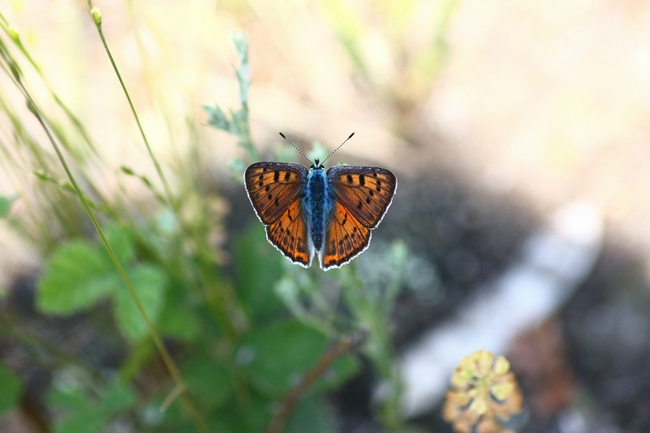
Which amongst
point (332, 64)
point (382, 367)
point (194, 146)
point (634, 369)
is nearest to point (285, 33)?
point (332, 64)

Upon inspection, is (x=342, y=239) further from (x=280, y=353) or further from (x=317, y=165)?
(x=280, y=353)

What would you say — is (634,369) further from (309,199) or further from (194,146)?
(194,146)

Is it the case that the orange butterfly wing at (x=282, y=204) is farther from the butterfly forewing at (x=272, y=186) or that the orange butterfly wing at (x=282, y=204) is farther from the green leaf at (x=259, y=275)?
the green leaf at (x=259, y=275)

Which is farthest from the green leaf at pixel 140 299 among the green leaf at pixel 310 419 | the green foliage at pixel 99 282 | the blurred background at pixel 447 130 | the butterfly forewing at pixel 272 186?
the blurred background at pixel 447 130

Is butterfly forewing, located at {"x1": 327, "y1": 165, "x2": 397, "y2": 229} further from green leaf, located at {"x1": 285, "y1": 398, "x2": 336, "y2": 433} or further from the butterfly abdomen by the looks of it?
green leaf, located at {"x1": 285, "y1": 398, "x2": 336, "y2": 433}

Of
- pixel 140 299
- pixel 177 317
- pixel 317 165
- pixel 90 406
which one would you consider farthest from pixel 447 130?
pixel 90 406

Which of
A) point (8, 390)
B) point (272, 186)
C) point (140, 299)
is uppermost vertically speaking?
point (272, 186)

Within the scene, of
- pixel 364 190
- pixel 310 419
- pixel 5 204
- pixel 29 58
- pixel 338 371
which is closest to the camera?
pixel 29 58
